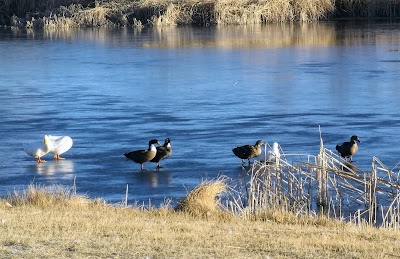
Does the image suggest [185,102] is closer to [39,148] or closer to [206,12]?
[39,148]

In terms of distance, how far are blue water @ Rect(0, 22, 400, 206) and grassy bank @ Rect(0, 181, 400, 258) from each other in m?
1.63

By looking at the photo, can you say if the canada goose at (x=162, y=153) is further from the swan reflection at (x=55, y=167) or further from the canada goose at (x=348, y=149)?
the canada goose at (x=348, y=149)

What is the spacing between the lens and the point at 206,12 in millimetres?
48094

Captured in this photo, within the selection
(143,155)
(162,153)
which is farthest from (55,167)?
(162,153)

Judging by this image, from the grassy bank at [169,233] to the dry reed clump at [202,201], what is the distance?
12mm

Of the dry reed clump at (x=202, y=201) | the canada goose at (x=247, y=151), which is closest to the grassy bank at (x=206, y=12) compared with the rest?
the canada goose at (x=247, y=151)

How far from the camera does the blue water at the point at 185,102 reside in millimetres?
14766

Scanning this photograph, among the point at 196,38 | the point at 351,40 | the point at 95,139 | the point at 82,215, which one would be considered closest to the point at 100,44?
the point at 196,38

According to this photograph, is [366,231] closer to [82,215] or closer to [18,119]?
[82,215]

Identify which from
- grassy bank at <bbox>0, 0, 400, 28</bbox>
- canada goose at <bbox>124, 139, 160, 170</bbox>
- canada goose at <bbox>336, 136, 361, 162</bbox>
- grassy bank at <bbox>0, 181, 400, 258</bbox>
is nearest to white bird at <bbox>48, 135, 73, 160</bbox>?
canada goose at <bbox>124, 139, 160, 170</bbox>

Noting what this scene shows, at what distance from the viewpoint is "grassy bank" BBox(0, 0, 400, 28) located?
154 ft

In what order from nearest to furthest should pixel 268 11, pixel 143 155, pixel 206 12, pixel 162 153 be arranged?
1. pixel 143 155
2. pixel 162 153
3. pixel 268 11
4. pixel 206 12

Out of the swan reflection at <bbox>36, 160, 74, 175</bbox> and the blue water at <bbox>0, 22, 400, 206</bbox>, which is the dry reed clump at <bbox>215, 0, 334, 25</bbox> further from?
the swan reflection at <bbox>36, 160, 74, 175</bbox>

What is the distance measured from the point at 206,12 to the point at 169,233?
3941cm
